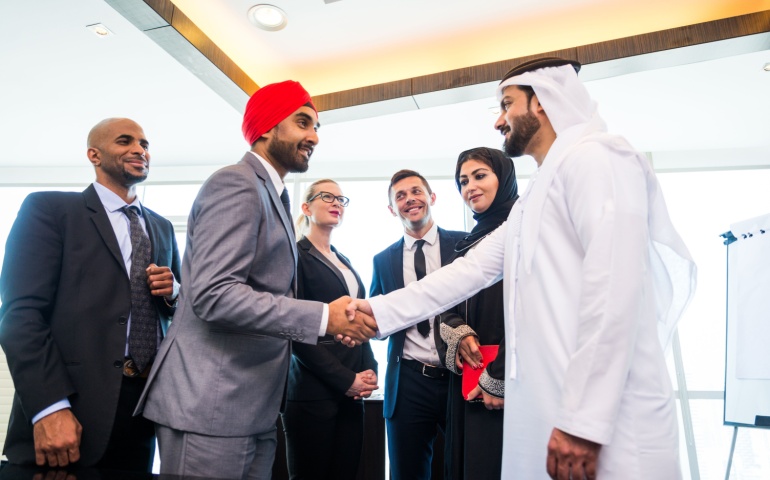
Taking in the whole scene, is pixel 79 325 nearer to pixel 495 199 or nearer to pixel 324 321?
pixel 324 321

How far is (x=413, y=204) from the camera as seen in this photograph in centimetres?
260

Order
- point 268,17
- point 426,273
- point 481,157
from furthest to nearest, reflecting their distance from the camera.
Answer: point 268,17, point 426,273, point 481,157

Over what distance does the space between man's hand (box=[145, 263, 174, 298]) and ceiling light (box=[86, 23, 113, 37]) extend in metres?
2.59

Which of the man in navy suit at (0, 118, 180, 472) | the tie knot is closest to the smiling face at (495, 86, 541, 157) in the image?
the man in navy suit at (0, 118, 180, 472)

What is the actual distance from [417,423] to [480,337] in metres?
0.57

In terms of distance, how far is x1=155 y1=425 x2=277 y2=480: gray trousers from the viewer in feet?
4.18

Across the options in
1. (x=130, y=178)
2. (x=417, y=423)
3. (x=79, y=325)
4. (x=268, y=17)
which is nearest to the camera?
(x=79, y=325)

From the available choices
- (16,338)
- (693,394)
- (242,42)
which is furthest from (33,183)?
(693,394)

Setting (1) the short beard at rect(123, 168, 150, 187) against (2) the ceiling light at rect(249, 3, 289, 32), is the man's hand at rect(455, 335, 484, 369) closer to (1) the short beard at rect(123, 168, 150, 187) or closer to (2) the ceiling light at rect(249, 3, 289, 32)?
(1) the short beard at rect(123, 168, 150, 187)

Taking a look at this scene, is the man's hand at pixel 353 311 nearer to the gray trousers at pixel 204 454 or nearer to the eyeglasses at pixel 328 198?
the gray trousers at pixel 204 454

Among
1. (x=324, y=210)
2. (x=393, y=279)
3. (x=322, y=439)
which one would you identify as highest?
(x=324, y=210)

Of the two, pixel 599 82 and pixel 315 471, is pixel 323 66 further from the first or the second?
pixel 315 471

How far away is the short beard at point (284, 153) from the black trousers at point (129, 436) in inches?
34.7

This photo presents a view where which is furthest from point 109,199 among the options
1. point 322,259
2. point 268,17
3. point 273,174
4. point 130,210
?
point 268,17
